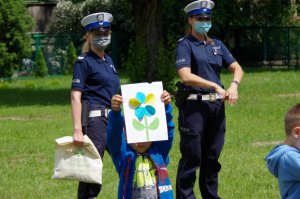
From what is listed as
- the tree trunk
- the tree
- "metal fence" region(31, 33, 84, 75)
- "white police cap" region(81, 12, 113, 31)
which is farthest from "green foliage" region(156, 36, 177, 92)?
"white police cap" region(81, 12, 113, 31)

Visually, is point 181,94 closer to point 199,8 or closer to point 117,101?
point 199,8

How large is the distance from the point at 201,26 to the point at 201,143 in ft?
3.63

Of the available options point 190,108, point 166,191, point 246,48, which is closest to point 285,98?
point 190,108

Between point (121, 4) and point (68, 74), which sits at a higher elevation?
point (121, 4)

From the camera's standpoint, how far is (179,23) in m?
33.2

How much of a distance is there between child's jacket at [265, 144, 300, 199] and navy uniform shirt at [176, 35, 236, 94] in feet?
8.43

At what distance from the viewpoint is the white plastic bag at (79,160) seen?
6836mm

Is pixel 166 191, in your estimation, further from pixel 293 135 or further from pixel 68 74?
pixel 68 74

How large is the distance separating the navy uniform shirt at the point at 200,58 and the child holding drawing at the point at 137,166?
1.43 meters

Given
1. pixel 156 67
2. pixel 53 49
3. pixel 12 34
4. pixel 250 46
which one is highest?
pixel 12 34

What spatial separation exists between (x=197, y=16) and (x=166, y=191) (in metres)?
2.07

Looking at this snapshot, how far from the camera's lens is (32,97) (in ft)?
70.8

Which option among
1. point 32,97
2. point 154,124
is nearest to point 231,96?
point 154,124

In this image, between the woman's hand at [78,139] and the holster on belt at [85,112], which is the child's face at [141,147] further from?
the holster on belt at [85,112]
